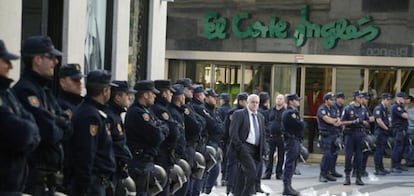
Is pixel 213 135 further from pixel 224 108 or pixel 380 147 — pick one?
pixel 380 147

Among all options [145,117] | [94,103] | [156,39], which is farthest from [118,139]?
[156,39]

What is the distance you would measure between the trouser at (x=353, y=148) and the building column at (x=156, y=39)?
14.5ft

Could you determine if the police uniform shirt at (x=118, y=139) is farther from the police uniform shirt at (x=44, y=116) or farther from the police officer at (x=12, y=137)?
the police officer at (x=12, y=137)

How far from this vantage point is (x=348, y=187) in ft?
56.1

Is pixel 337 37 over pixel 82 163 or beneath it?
over

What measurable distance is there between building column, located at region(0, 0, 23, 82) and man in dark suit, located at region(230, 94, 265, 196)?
516 cm

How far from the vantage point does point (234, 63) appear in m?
24.0

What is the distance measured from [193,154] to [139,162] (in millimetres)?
2614

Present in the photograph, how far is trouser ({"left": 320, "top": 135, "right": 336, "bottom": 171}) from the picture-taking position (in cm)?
1773

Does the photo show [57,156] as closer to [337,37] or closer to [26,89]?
[26,89]

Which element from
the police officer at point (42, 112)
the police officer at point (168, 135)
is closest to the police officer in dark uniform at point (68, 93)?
the police officer at point (42, 112)

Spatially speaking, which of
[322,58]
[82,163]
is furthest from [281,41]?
[82,163]

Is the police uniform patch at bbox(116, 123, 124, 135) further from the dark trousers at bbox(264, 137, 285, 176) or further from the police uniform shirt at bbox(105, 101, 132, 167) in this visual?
the dark trousers at bbox(264, 137, 285, 176)

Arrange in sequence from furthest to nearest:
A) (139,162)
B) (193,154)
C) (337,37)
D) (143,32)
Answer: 1. (337,37)
2. (143,32)
3. (193,154)
4. (139,162)
